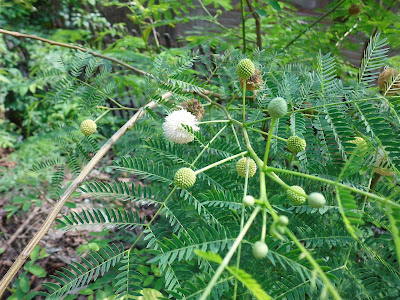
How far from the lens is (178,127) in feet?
2.71

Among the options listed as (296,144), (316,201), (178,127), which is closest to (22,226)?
(178,127)

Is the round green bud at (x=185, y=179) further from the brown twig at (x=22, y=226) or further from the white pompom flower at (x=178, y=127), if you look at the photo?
the brown twig at (x=22, y=226)

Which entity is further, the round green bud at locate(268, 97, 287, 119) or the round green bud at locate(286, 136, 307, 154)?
the round green bud at locate(286, 136, 307, 154)

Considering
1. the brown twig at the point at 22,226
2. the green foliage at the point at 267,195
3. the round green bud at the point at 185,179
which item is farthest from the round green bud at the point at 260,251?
A: the brown twig at the point at 22,226

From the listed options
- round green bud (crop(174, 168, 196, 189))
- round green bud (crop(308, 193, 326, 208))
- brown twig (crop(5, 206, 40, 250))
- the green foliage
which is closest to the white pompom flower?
the green foliage

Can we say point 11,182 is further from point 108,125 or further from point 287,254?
point 287,254

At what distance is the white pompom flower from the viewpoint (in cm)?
83

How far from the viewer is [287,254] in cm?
54

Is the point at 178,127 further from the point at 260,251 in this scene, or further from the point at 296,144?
the point at 260,251

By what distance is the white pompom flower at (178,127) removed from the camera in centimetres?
83

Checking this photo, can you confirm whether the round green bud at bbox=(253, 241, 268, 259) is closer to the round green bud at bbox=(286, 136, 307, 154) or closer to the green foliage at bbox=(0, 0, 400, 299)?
the green foliage at bbox=(0, 0, 400, 299)

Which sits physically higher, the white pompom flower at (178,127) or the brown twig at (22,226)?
the white pompom flower at (178,127)

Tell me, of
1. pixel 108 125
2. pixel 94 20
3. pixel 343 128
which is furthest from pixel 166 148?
pixel 94 20

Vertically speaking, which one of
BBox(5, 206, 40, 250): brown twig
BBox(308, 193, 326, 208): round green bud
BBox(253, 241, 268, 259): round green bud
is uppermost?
BBox(308, 193, 326, 208): round green bud
